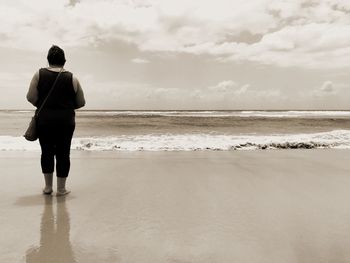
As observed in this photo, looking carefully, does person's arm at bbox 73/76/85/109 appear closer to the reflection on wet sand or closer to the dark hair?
the dark hair

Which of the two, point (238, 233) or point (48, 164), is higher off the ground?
point (48, 164)

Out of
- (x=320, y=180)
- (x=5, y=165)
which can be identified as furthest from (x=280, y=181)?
(x=5, y=165)

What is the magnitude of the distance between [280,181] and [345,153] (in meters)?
4.15

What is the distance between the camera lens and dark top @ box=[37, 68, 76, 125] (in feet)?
14.1

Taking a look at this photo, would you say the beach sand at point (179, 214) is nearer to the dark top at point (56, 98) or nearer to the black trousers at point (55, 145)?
the black trousers at point (55, 145)

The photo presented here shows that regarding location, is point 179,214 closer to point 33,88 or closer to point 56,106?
point 56,106

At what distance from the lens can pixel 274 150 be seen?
954 cm

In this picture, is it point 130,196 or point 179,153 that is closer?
point 130,196

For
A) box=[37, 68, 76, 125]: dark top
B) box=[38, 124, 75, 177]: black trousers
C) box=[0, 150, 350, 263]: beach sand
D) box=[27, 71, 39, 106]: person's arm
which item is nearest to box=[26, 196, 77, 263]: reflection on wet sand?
box=[0, 150, 350, 263]: beach sand

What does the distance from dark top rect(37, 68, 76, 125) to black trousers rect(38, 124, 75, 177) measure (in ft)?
0.23

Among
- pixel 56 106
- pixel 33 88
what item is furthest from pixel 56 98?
pixel 33 88

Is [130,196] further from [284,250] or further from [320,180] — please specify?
[320,180]

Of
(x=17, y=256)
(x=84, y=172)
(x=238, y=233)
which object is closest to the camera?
(x=17, y=256)

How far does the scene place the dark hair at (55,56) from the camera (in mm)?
4348
